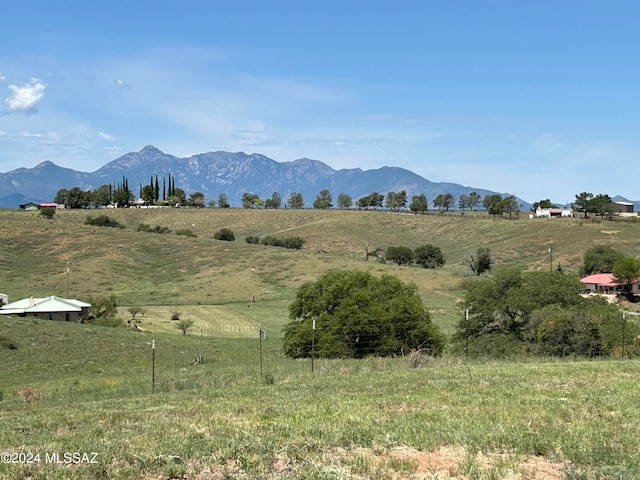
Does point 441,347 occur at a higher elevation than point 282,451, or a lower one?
lower

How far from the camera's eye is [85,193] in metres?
196

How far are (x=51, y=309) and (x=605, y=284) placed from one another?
72637 millimetres

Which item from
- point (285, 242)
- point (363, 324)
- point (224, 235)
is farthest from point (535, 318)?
point (224, 235)

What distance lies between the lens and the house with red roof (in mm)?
88938

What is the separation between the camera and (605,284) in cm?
8956

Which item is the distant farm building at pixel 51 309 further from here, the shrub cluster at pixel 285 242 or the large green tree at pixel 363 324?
the shrub cluster at pixel 285 242

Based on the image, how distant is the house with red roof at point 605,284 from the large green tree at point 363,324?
210ft

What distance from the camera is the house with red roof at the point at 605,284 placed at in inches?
3501

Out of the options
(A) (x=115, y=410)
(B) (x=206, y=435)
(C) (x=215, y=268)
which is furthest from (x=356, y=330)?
(C) (x=215, y=268)

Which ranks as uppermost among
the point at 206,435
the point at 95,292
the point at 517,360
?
the point at 206,435

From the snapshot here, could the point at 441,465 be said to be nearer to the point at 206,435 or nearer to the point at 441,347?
the point at 206,435

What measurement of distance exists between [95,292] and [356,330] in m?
62.2

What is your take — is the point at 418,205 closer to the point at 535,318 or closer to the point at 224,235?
the point at 224,235

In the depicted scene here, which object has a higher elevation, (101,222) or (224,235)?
(101,222)
